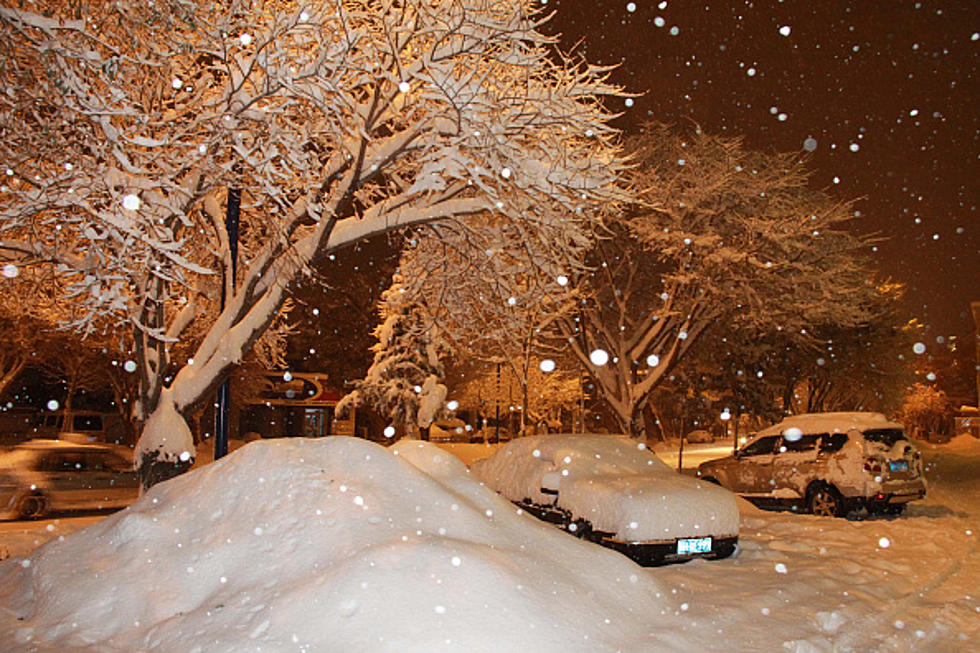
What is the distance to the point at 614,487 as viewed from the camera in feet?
26.8

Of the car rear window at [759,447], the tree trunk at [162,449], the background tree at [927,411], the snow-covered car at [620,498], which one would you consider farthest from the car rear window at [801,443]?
the background tree at [927,411]

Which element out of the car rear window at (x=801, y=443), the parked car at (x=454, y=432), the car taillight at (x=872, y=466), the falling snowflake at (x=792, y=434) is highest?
the falling snowflake at (x=792, y=434)

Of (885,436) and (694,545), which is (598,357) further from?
(694,545)

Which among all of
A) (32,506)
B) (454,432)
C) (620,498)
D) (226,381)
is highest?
(226,381)

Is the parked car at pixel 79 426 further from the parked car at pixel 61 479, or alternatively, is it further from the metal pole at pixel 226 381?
the metal pole at pixel 226 381

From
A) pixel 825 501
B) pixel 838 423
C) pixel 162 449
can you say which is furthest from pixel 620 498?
pixel 838 423

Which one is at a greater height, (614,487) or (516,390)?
(516,390)

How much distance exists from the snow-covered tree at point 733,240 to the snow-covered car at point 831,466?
12.9 ft

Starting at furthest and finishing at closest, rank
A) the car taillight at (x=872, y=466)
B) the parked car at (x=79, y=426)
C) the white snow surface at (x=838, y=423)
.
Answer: the parked car at (x=79, y=426)
the white snow surface at (x=838, y=423)
the car taillight at (x=872, y=466)

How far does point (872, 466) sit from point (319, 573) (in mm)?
11788

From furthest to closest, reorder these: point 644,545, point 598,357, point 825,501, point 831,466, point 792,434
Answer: point 598,357, point 792,434, point 825,501, point 831,466, point 644,545

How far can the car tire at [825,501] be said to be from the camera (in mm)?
13227

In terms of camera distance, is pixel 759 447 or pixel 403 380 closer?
pixel 759 447

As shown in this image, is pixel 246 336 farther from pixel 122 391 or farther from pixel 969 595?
pixel 122 391
